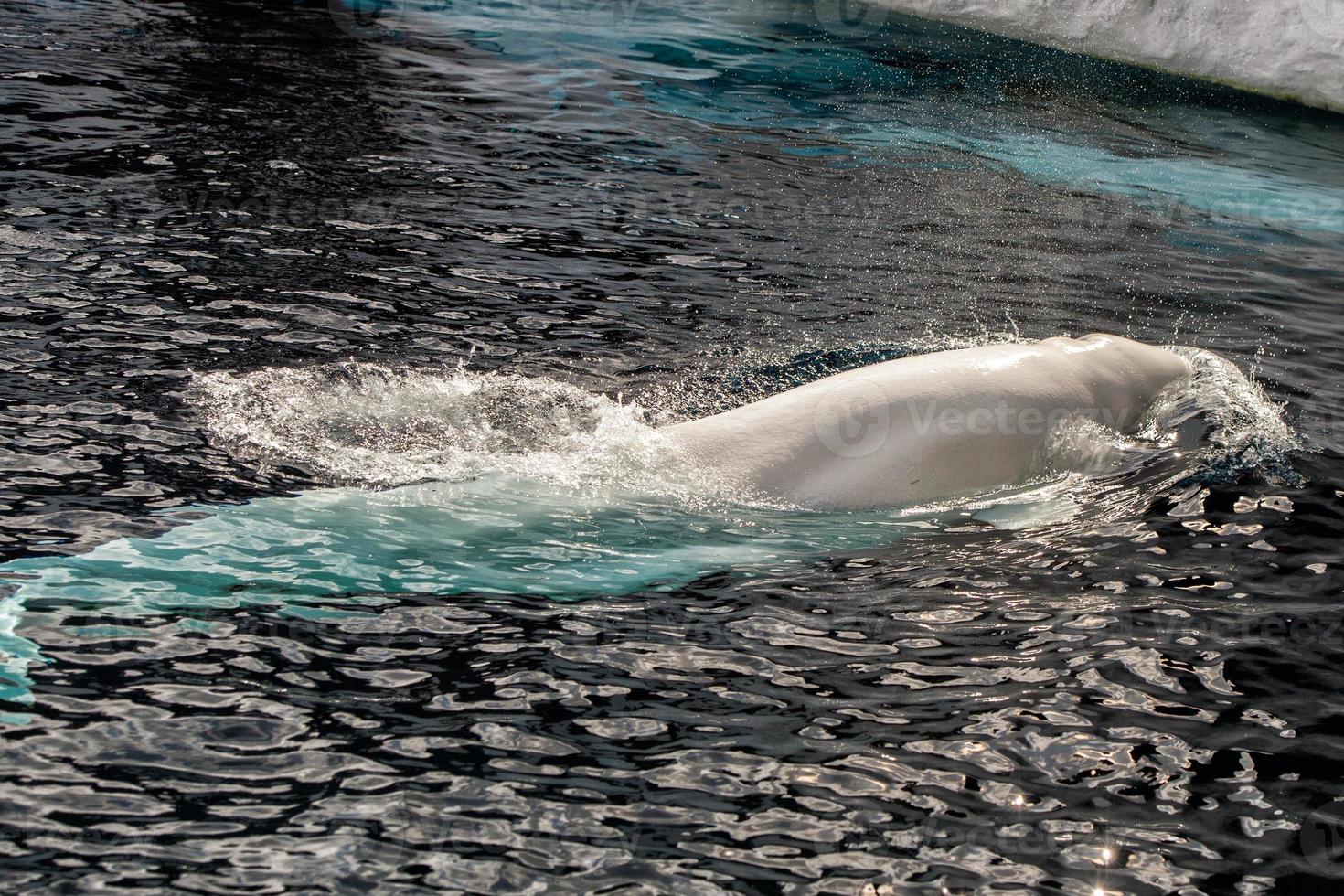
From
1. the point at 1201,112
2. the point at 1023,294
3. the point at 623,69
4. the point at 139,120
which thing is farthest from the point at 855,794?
the point at 1201,112

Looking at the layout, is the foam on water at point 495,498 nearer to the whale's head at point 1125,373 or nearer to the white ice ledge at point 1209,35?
the whale's head at point 1125,373

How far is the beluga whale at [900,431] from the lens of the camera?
5121mm

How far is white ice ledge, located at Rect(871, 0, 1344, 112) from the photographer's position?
1467cm

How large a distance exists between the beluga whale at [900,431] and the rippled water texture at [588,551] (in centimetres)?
15

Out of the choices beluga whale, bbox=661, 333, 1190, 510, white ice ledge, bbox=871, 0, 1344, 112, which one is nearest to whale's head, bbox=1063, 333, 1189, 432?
beluga whale, bbox=661, 333, 1190, 510

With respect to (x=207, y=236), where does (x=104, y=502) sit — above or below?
below

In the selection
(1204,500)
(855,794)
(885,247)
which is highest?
(885,247)

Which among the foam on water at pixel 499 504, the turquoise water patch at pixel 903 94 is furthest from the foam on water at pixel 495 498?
the turquoise water patch at pixel 903 94

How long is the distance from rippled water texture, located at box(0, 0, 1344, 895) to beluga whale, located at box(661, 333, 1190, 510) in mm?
154

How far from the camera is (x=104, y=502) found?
4.55m

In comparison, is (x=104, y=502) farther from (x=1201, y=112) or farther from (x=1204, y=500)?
(x=1201, y=112)

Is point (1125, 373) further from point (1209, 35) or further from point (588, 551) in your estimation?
point (1209, 35)

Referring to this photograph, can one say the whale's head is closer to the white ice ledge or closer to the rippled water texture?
the rippled water texture

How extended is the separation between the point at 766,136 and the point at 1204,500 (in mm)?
7119
